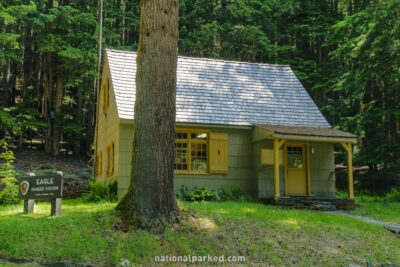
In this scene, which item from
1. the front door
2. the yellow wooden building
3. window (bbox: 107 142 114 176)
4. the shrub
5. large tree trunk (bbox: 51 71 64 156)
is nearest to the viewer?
the shrub

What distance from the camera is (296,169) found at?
14.5 metres

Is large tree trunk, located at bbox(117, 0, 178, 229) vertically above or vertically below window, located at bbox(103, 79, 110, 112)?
below

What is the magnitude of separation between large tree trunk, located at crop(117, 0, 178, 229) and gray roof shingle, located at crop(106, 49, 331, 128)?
4.84 m

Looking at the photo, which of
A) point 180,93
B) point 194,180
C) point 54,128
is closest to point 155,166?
point 194,180

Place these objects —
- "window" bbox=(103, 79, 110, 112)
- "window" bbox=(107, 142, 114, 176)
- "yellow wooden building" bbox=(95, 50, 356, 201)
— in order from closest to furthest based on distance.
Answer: "yellow wooden building" bbox=(95, 50, 356, 201) → "window" bbox=(107, 142, 114, 176) → "window" bbox=(103, 79, 110, 112)

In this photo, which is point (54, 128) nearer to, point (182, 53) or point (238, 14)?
point (182, 53)

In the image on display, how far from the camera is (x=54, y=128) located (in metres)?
25.0

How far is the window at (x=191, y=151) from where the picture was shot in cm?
1370

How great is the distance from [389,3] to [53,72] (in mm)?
20387

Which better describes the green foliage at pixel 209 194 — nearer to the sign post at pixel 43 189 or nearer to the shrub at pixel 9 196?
the sign post at pixel 43 189

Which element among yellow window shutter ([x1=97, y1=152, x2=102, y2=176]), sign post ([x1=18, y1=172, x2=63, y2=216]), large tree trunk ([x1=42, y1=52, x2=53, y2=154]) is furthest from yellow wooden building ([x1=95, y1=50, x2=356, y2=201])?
large tree trunk ([x1=42, y1=52, x2=53, y2=154])

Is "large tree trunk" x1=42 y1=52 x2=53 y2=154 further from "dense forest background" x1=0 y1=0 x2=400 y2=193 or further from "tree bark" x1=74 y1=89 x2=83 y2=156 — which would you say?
"tree bark" x1=74 y1=89 x2=83 y2=156

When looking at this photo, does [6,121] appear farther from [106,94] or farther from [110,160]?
[110,160]

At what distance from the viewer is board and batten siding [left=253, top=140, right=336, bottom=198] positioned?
45.9ft
